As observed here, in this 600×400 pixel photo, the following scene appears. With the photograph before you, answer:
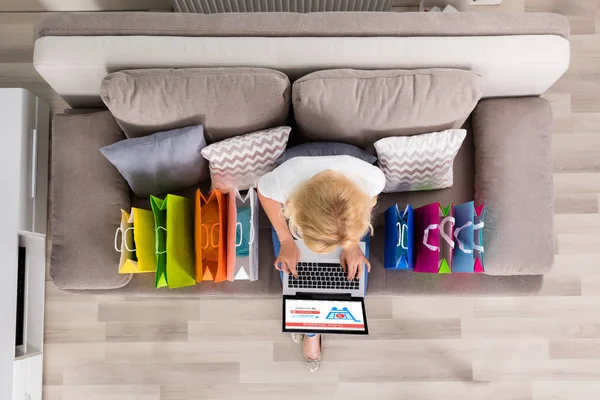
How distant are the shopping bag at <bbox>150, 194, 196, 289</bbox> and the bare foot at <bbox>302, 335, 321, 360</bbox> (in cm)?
73

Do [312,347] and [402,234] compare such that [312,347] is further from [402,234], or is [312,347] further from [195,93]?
[195,93]

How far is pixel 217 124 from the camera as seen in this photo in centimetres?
175

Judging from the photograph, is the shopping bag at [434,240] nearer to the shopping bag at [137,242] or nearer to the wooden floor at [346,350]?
the wooden floor at [346,350]

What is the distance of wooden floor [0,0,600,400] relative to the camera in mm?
2346

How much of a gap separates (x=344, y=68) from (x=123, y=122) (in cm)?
87

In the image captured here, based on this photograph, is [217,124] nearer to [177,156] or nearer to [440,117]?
[177,156]

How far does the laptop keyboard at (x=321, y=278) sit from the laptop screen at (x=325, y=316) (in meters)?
0.07

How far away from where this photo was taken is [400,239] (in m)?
1.78

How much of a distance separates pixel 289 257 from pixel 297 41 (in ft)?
2.69

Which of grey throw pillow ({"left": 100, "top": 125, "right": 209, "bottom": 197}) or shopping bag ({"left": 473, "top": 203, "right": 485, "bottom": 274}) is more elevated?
grey throw pillow ({"left": 100, "top": 125, "right": 209, "bottom": 197})

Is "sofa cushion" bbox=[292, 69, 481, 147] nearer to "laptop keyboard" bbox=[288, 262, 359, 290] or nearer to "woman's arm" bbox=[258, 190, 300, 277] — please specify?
"woman's arm" bbox=[258, 190, 300, 277]

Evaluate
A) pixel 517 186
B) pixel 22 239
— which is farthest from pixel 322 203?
pixel 22 239

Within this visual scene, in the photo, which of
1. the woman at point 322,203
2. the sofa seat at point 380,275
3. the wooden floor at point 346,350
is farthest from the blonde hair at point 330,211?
the wooden floor at point 346,350

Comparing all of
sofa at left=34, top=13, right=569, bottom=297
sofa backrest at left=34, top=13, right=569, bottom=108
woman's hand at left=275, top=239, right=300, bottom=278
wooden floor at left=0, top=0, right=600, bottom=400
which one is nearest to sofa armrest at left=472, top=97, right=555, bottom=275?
sofa at left=34, top=13, right=569, bottom=297
